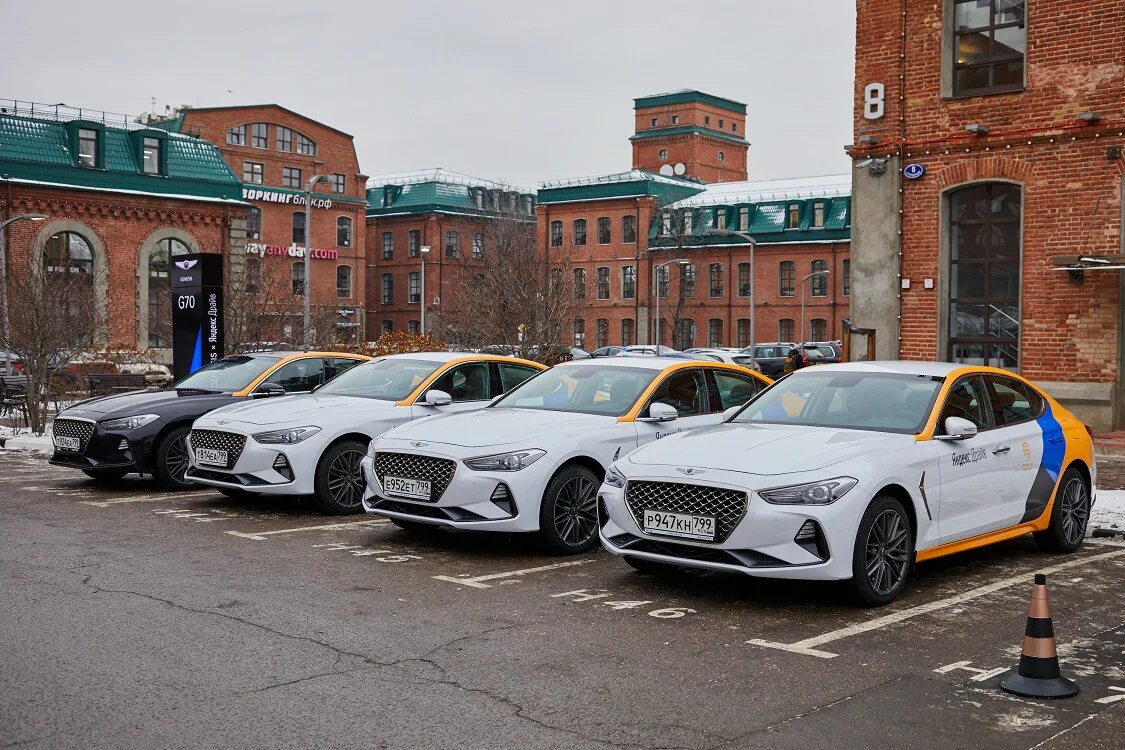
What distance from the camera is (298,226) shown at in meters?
71.4

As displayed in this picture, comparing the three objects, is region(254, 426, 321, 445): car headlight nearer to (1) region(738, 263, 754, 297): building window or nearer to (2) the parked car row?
(2) the parked car row

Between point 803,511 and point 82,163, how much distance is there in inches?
1922

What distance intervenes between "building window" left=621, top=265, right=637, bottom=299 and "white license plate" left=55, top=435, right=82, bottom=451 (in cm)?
6118

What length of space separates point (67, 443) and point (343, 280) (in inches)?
2472

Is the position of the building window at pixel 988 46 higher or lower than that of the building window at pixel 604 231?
lower

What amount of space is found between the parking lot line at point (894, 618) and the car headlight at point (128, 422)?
8.55 meters

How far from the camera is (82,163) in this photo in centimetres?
5000

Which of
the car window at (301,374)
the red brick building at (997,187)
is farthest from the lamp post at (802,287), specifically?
the car window at (301,374)

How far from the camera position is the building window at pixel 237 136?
67.8 m

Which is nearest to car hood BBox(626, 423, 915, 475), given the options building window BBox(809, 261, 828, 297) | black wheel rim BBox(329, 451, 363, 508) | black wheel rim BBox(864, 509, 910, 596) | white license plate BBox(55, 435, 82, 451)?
black wheel rim BBox(864, 509, 910, 596)

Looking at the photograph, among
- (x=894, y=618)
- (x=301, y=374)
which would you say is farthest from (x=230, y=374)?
(x=894, y=618)

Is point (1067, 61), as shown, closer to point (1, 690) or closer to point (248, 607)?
point (248, 607)

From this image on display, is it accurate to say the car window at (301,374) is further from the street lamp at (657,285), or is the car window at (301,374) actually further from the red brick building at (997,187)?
the street lamp at (657,285)

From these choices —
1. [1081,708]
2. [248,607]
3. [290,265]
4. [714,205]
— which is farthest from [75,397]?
[714,205]
